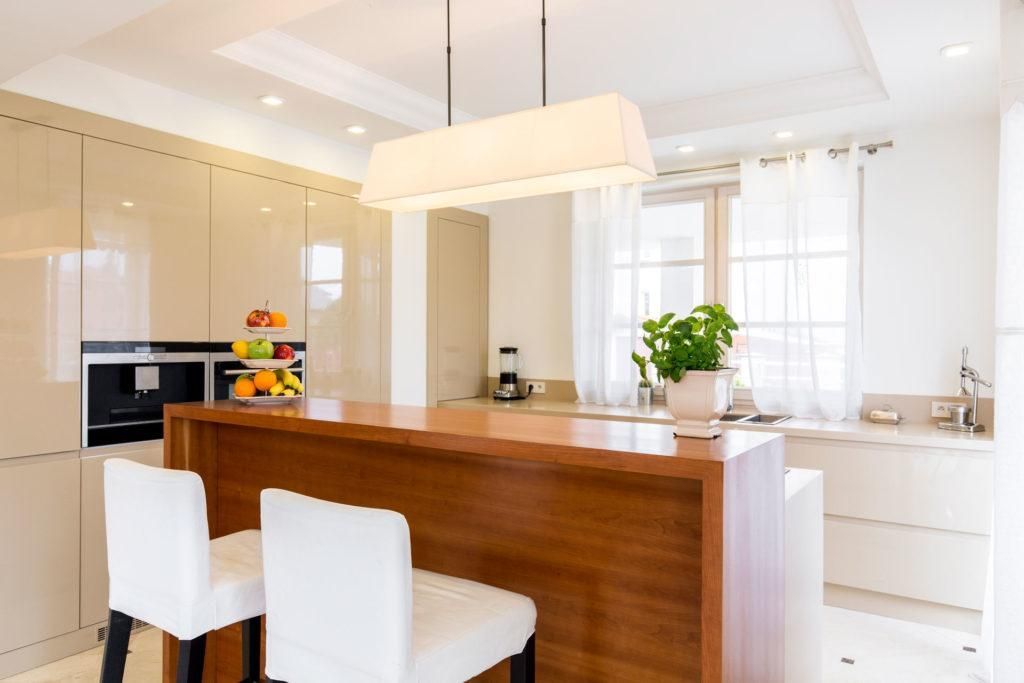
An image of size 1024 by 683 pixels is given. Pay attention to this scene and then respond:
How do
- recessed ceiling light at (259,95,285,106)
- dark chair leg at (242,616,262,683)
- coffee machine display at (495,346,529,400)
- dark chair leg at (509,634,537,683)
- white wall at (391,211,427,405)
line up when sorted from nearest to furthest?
dark chair leg at (509,634,537,683)
dark chair leg at (242,616,262,683)
recessed ceiling light at (259,95,285,106)
white wall at (391,211,427,405)
coffee machine display at (495,346,529,400)

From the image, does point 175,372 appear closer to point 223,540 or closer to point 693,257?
point 223,540

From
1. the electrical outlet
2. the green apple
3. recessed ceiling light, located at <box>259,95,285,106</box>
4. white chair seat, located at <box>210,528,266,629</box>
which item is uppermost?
recessed ceiling light, located at <box>259,95,285,106</box>

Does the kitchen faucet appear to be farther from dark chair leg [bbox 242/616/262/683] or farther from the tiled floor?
dark chair leg [bbox 242/616/262/683]

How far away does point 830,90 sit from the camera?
3428 millimetres

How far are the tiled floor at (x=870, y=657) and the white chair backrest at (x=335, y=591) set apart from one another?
5.36 feet

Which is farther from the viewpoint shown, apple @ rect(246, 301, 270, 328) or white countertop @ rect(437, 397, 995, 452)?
white countertop @ rect(437, 397, 995, 452)

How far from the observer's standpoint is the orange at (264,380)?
2.49 meters

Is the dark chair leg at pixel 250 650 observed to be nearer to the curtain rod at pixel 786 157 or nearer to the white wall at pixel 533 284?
the white wall at pixel 533 284

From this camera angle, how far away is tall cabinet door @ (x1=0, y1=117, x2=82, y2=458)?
105 inches

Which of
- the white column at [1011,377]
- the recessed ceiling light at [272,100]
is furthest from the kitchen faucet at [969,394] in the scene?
the recessed ceiling light at [272,100]

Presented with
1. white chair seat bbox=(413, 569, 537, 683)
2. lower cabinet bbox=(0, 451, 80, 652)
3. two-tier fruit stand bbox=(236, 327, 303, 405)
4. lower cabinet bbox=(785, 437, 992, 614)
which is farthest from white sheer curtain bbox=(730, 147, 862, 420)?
lower cabinet bbox=(0, 451, 80, 652)

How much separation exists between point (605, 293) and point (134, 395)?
8.97 feet

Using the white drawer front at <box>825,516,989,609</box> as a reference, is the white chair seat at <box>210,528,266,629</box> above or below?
above

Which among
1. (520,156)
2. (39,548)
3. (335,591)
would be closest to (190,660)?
Answer: (335,591)
